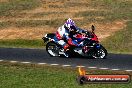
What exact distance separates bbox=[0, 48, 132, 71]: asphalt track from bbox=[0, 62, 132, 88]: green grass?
4.46 feet

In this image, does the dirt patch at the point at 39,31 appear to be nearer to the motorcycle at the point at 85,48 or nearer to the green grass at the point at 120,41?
the green grass at the point at 120,41

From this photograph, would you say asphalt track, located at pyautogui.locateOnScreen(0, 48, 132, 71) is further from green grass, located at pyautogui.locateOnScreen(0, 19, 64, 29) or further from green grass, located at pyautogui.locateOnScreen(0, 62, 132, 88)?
green grass, located at pyautogui.locateOnScreen(0, 19, 64, 29)

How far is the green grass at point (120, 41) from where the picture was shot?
107 feet

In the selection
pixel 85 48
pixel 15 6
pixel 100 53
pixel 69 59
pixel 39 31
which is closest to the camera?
pixel 69 59

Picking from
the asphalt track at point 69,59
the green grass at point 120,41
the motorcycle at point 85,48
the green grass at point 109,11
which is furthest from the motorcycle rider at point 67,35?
the green grass at point 109,11

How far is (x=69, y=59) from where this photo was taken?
24.4m

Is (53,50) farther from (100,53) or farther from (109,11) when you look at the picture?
(109,11)

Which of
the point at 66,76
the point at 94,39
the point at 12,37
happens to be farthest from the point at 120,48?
the point at 66,76

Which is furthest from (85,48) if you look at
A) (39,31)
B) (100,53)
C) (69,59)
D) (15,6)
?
(15,6)

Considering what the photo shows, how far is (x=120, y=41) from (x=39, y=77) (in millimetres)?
16441

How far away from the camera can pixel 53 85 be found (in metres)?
18.3

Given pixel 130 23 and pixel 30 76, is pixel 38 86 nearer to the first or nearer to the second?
pixel 30 76

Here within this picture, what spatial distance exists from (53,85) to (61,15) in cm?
2738

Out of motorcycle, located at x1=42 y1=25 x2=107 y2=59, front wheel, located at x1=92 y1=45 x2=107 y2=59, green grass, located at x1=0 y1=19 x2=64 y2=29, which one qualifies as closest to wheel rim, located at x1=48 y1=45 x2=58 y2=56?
motorcycle, located at x1=42 y1=25 x2=107 y2=59
